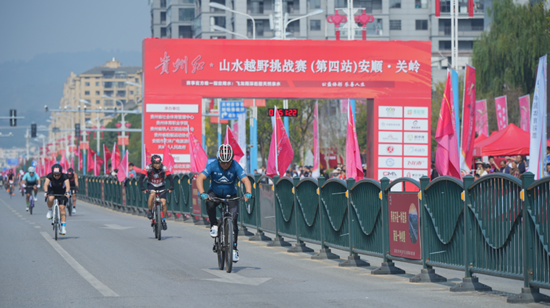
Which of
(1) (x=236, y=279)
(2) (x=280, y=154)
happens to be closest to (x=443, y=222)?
(1) (x=236, y=279)

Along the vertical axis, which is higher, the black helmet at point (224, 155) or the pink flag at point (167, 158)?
the black helmet at point (224, 155)

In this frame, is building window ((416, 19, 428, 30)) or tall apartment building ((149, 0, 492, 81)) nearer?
tall apartment building ((149, 0, 492, 81))

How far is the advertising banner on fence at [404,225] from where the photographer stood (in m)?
10.8

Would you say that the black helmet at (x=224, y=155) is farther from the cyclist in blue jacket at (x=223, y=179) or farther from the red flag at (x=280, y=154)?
the red flag at (x=280, y=154)

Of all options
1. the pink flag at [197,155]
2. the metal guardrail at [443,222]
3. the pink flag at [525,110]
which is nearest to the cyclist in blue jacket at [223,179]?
the metal guardrail at [443,222]

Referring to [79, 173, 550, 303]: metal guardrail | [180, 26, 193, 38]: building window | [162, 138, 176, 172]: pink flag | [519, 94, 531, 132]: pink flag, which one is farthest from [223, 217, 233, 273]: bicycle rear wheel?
[180, 26, 193, 38]: building window

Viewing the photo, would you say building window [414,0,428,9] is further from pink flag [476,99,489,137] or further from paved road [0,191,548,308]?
paved road [0,191,548,308]

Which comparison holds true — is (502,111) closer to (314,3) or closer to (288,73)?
(288,73)

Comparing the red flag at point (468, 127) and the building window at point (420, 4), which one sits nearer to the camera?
the red flag at point (468, 127)

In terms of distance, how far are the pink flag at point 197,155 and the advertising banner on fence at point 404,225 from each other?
15.6 meters

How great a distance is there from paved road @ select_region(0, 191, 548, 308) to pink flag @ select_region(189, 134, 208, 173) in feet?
33.8

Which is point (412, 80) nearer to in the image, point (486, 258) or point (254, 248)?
point (254, 248)

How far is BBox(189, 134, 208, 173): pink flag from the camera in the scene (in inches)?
1051

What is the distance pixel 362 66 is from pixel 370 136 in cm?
261
